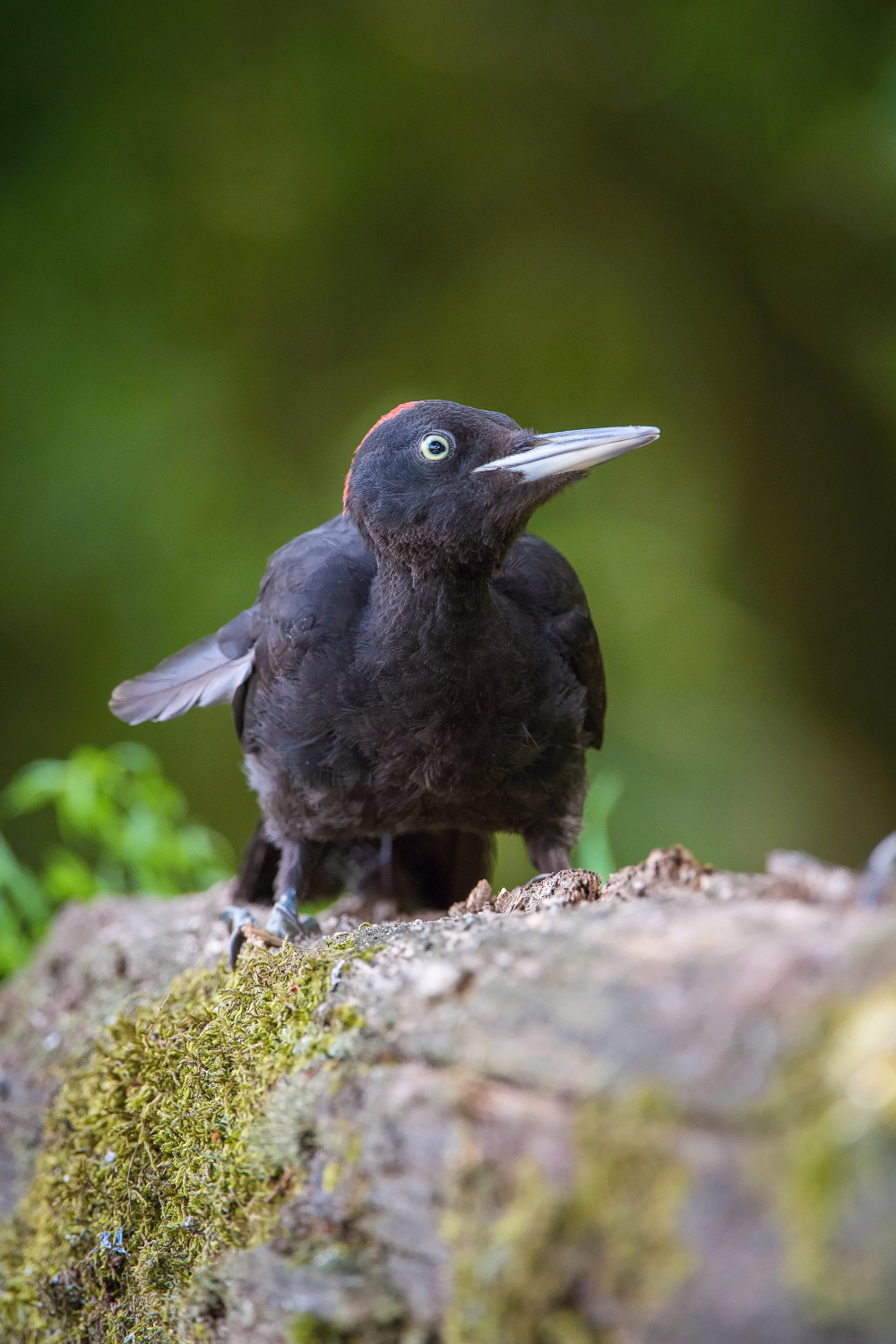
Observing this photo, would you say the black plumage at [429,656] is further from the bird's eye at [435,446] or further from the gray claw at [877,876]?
the gray claw at [877,876]

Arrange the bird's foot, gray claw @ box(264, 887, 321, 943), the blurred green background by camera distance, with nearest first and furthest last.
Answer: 1. the bird's foot
2. gray claw @ box(264, 887, 321, 943)
3. the blurred green background

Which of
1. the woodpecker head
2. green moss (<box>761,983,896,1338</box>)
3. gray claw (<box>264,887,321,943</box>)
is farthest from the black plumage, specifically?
green moss (<box>761,983,896,1338</box>)

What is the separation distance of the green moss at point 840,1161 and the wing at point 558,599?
2070mm

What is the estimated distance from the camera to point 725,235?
19.3 feet

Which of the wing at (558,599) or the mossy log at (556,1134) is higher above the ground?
the wing at (558,599)

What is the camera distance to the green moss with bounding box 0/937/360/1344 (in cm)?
172

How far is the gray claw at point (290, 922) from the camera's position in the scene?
286cm

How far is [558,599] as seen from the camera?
10.2 ft

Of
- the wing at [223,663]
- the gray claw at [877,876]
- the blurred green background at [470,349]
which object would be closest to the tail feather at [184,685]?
the wing at [223,663]

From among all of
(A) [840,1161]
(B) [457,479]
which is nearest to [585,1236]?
(A) [840,1161]

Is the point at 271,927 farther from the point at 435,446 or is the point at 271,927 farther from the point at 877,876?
the point at 877,876

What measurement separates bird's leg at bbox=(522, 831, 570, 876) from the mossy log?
3.56 feet

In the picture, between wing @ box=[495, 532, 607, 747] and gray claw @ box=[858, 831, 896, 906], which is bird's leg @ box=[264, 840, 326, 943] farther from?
gray claw @ box=[858, 831, 896, 906]

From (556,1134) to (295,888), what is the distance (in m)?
2.12
